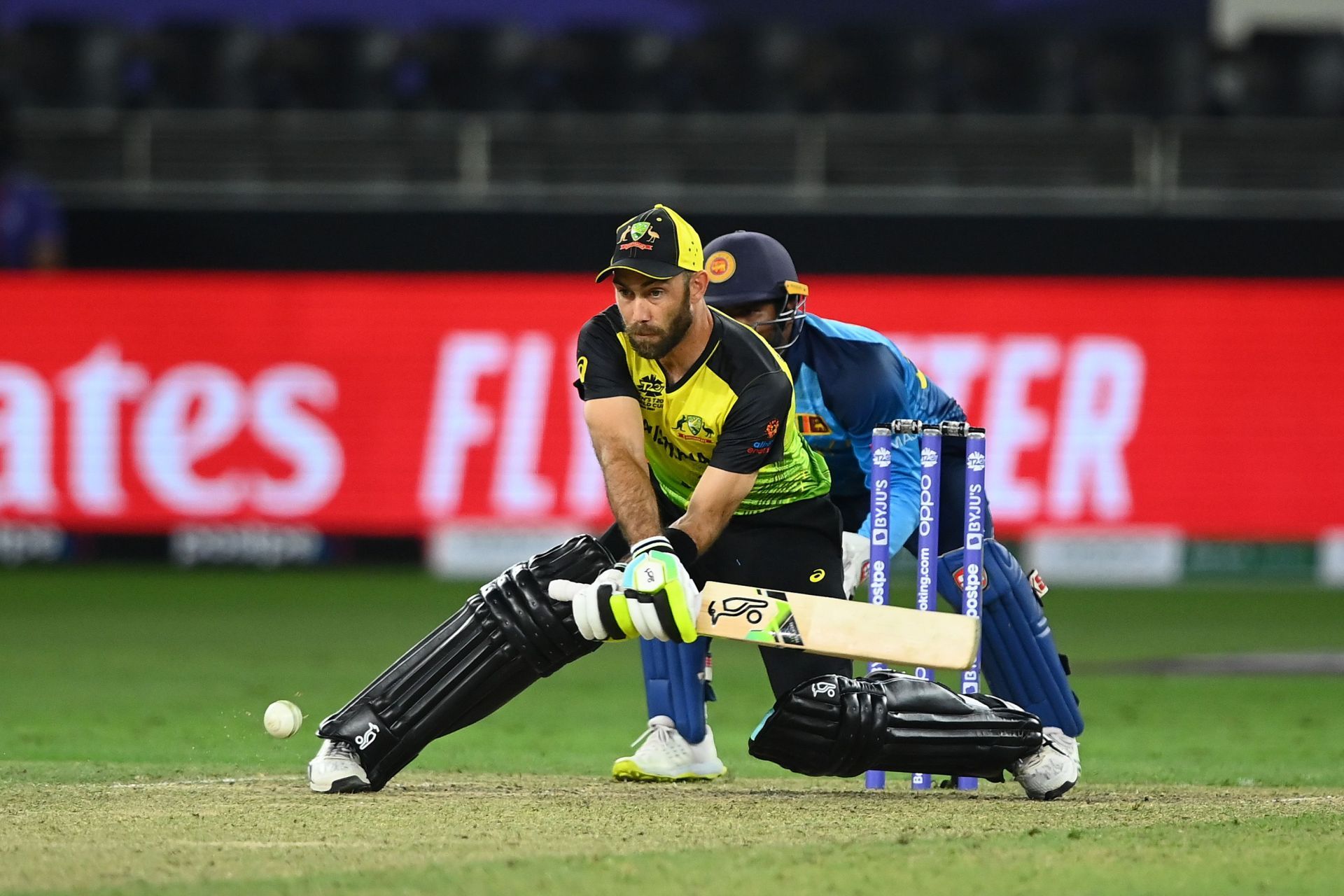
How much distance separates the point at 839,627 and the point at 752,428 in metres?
0.61

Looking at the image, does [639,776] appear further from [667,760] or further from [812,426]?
[812,426]

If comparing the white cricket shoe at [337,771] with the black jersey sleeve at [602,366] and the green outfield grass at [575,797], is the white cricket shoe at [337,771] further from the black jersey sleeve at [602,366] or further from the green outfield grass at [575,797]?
the black jersey sleeve at [602,366]

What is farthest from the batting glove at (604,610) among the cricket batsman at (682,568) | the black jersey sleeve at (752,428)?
the black jersey sleeve at (752,428)

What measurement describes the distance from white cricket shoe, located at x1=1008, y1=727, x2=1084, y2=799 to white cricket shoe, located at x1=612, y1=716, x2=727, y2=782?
1180mm

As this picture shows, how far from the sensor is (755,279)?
668 cm

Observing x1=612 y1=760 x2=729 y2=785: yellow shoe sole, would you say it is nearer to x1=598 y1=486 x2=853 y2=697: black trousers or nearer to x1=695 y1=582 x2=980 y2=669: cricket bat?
x1=598 y1=486 x2=853 y2=697: black trousers

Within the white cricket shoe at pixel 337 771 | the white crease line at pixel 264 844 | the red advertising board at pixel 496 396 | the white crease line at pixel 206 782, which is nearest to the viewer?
the white crease line at pixel 264 844

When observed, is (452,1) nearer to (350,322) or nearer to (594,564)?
(350,322)

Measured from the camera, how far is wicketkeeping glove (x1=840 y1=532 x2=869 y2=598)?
646 centimetres

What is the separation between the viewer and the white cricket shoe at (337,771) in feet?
19.9

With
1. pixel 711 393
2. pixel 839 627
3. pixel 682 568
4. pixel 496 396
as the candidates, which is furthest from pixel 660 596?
pixel 496 396

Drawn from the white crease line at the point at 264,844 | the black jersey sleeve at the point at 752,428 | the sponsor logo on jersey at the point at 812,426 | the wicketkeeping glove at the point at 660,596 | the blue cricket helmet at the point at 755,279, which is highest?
the blue cricket helmet at the point at 755,279

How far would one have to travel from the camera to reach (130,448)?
1452cm

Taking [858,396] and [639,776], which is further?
[639,776]
